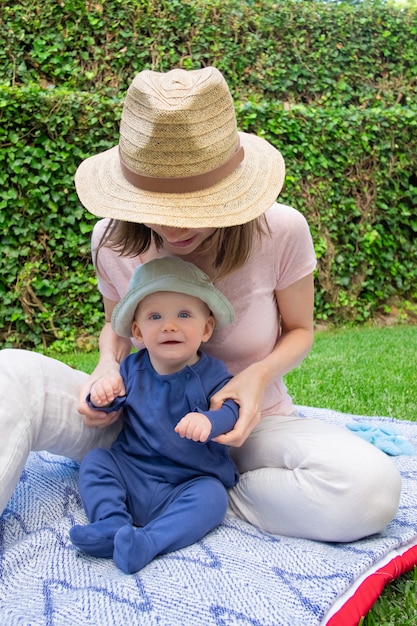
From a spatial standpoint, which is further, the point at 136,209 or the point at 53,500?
the point at 53,500

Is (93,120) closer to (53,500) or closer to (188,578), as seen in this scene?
(53,500)

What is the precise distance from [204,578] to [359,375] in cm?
322

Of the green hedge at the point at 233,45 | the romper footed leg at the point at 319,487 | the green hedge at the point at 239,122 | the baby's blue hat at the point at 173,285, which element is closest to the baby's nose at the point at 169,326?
A: the baby's blue hat at the point at 173,285

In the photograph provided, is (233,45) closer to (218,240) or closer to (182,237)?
(218,240)

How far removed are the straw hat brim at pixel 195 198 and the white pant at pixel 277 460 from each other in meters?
0.54

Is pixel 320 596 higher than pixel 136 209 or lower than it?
lower

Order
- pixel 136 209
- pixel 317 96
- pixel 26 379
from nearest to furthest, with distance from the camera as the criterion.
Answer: pixel 136 209
pixel 26 379
pixel 317 96

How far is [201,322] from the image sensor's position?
2.04m

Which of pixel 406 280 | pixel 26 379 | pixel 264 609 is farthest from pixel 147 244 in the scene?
pixel 406 280

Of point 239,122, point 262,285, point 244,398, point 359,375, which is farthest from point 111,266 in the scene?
point 239,122

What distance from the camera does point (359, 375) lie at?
469cm

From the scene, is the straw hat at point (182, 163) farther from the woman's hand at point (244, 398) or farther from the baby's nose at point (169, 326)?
the woman's hand at point (244, 398)

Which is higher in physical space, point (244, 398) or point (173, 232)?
point (173, 232)

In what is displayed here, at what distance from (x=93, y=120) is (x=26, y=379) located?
170 inches
